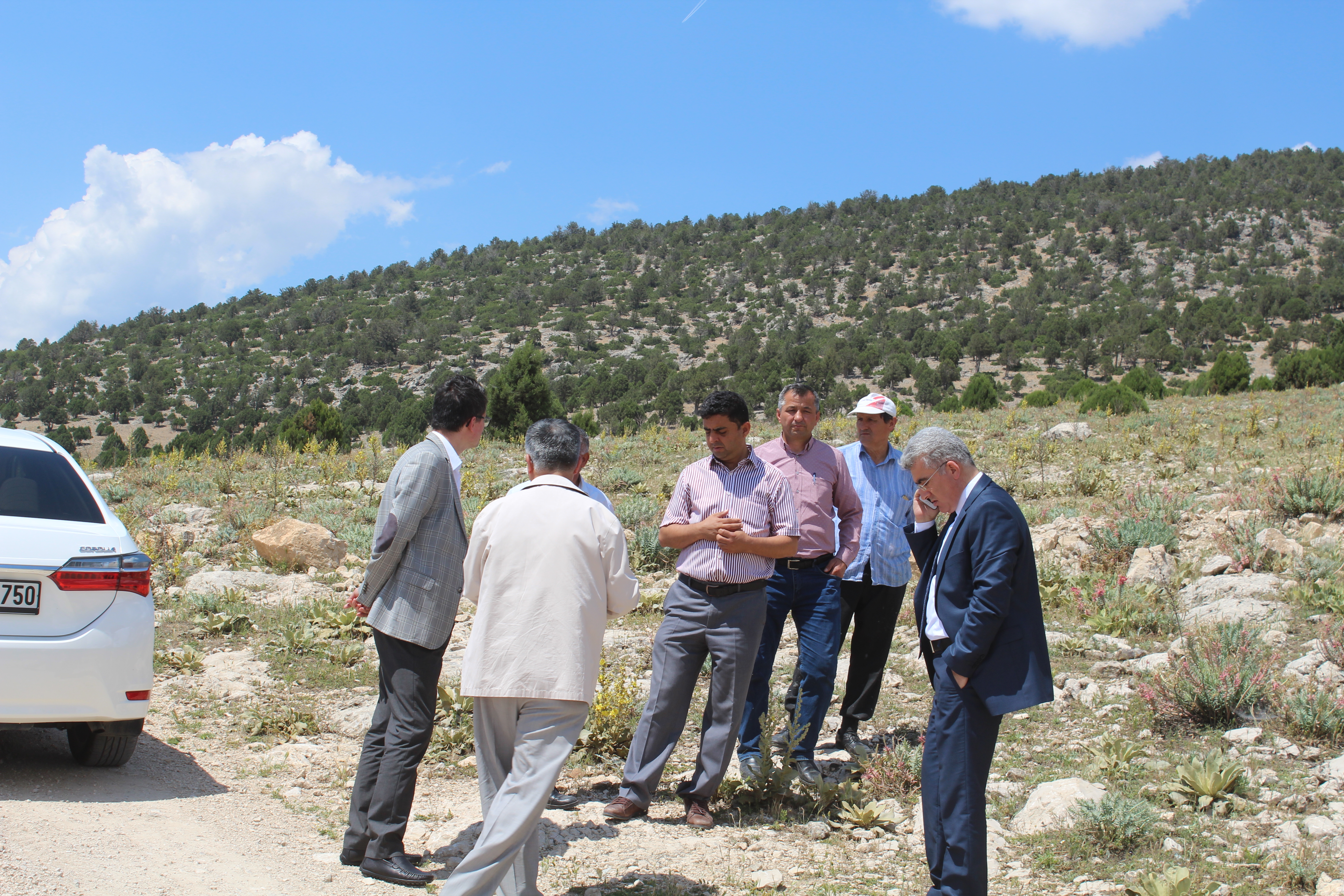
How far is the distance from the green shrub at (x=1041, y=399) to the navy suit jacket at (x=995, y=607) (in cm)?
2793

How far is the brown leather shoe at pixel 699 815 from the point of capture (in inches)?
146

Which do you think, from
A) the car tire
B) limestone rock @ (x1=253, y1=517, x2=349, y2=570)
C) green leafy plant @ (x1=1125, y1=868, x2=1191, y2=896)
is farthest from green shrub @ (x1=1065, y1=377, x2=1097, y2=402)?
the car tire

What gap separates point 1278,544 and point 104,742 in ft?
27.3

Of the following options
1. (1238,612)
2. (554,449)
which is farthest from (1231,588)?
(554,449)

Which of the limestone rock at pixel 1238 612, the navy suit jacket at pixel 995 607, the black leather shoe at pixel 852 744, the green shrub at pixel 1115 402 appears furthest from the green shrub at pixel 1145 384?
the navy suit jacket at pixel 995 607

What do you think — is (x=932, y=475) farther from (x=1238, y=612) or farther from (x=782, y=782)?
(x=1238, y=612)

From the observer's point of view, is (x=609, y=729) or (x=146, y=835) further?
Answer: (x=609, y=729)

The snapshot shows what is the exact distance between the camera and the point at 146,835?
3426 millimetres

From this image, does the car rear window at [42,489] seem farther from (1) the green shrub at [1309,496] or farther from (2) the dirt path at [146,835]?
(1) the green shrub at [1309,496]

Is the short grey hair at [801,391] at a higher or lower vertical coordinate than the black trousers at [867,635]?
higher

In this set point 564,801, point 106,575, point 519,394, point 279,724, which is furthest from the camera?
point 519,394

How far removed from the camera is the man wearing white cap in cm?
453

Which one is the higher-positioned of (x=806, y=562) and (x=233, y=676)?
(x=806, y=562)

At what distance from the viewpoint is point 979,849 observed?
271cm
